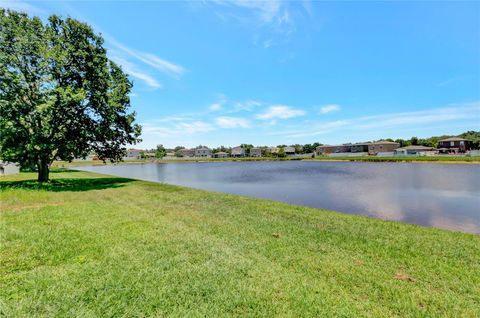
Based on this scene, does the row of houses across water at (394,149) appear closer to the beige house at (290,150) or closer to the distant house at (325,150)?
the distant house at (325,150)

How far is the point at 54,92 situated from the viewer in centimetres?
1628

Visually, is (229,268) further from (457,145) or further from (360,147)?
(360,147)

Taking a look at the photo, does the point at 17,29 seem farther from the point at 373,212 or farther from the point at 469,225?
the point at 469,225

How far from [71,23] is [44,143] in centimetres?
942

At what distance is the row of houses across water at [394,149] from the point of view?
8969 cm

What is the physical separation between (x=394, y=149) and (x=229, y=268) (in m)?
133

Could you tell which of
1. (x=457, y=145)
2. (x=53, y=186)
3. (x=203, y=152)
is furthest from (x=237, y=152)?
(x=53, y=186)

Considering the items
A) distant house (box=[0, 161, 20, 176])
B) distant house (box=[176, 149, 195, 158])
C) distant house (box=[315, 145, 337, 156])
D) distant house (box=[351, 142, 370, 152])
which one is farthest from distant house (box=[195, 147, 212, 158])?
distant house (box=[0, 161, 20, 176])

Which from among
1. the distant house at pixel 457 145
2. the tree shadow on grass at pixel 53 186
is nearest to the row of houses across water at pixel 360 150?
the distant house at pixel 457 145

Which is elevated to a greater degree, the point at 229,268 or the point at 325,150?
the point at 325,150

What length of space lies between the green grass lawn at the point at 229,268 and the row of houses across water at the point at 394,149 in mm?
100391

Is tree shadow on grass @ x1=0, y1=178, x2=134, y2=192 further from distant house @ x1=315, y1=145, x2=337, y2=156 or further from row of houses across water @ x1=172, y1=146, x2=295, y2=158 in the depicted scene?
distant house @ x1=315, y1=145, x2=337, y2=156

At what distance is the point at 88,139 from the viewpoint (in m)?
20.7

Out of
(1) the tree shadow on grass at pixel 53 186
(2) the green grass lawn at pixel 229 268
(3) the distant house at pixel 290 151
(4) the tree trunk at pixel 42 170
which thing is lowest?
(2) the green grass lawn at pixel 229 268
